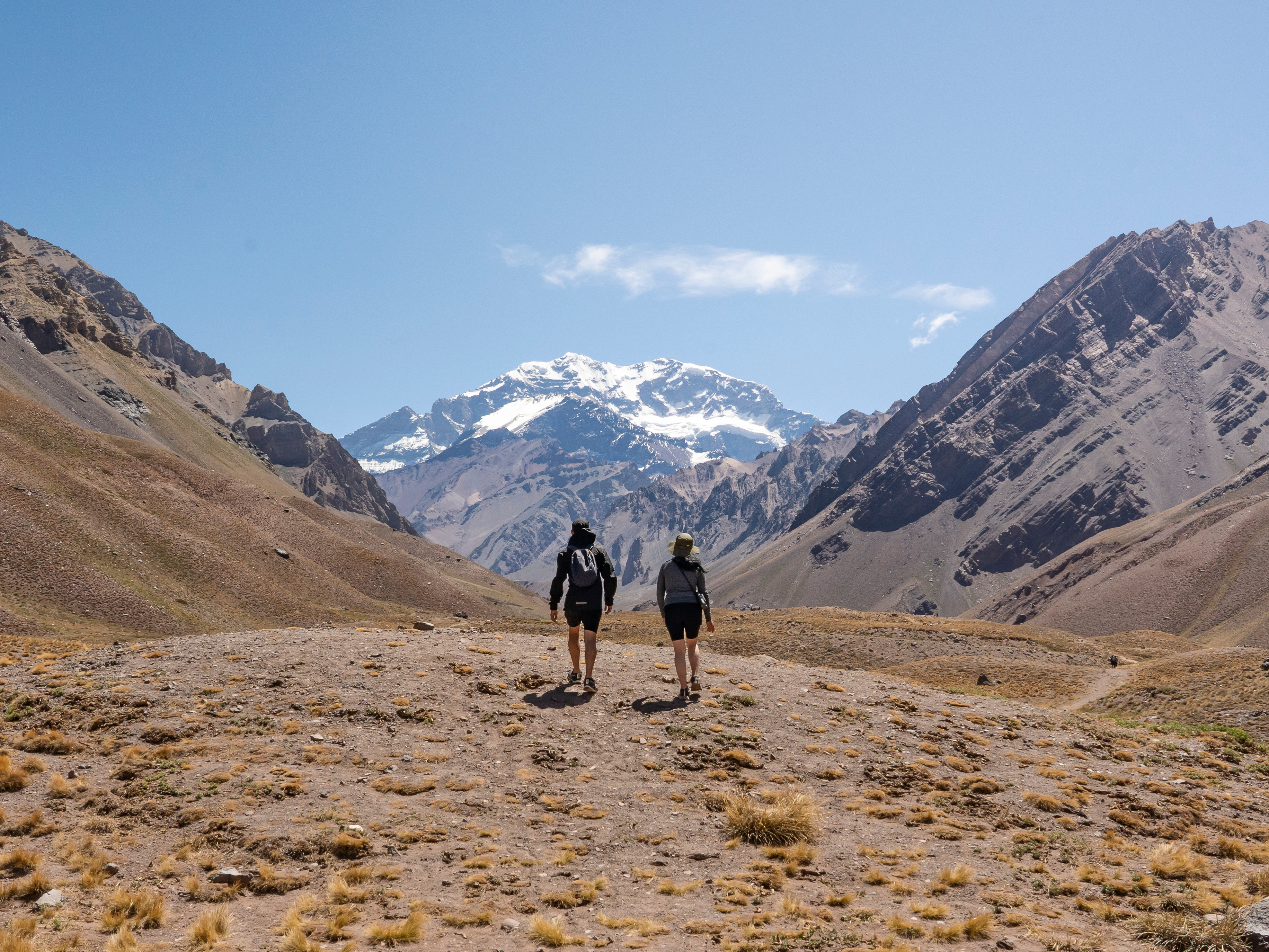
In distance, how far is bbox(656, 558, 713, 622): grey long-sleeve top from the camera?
1734 cm

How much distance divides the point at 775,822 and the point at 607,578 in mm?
7662

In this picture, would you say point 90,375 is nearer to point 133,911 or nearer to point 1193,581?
point 133,911

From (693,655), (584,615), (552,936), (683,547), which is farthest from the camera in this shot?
(693,655)

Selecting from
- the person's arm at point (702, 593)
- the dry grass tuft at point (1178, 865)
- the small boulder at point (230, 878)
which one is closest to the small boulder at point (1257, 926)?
the dry grass tuft at point (1178, 865)

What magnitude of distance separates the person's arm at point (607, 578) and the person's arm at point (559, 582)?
787mm

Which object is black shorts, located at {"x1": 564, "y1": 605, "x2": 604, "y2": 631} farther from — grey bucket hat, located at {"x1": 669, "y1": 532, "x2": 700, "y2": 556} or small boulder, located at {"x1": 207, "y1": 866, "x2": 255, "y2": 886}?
small boulder, located at {"x1": 207, "y1": 866, "x2": 255, "y2": 886}

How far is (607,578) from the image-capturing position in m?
18.0

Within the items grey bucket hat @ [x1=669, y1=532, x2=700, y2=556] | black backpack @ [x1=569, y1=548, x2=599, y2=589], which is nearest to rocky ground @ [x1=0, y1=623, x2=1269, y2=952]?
black backpack @ [x1=569, y1=548, x2=599, y2=589]

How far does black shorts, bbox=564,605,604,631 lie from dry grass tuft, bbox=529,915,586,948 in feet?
29.2

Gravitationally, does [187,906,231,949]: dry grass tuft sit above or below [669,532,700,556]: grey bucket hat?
below

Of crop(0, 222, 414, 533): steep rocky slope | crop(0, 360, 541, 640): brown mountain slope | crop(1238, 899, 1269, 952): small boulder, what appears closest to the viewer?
crop(1238, 899, 1269, 952): small boulder

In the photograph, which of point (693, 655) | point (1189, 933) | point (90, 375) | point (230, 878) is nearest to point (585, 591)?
point (693, 655)

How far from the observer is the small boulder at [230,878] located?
9.41 meters

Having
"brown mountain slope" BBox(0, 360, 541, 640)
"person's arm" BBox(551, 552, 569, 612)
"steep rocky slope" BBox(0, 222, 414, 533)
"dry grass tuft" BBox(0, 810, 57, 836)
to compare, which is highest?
"steep rocky slope" BBox(0, 222, 414, 533)
